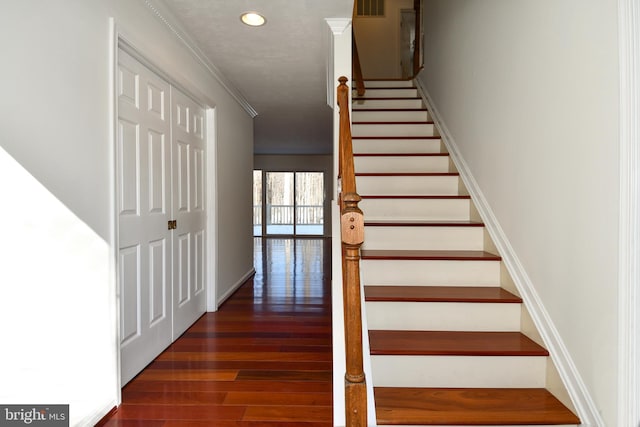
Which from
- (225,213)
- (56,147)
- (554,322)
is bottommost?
(554,322)

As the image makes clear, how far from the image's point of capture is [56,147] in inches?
62.7

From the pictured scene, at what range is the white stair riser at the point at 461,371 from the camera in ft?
5.71

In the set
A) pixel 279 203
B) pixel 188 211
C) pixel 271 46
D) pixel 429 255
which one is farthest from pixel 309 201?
pixel 429 255

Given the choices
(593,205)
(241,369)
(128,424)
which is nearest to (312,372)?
(241,369)

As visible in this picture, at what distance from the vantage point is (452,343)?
1828mm

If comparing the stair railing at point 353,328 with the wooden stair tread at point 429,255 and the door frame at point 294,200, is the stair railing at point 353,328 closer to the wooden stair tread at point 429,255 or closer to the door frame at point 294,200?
the wooden stair tread at point 429,255

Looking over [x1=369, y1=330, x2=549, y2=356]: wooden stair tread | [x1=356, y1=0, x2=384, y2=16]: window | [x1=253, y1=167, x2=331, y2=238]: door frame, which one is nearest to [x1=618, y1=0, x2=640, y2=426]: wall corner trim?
[x1=369, y1=330, x2=549, y2=356]: wooden stair tread

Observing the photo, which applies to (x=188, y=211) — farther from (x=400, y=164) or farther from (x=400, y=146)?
(x=400, y=146)

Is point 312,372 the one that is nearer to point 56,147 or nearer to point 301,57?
point 56,147

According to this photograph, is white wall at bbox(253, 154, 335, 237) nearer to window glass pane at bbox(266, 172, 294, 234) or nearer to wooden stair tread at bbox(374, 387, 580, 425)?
window glass pane at bbox(266, 172, 294, 234)

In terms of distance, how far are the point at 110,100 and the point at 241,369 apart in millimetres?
1779

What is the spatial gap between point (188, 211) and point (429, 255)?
2.02 metres

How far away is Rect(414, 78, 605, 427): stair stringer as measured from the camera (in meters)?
1.50

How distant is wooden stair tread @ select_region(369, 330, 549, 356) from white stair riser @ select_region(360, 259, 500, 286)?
368 millimetres
